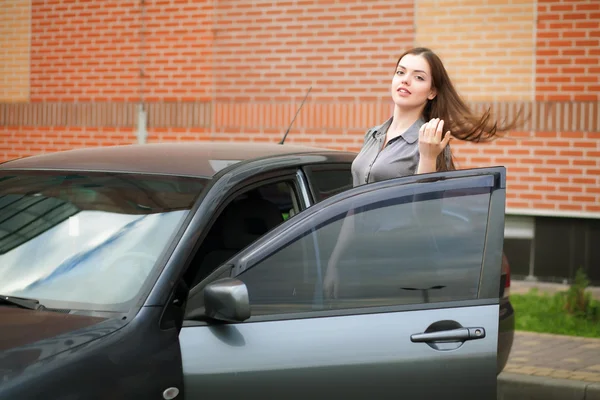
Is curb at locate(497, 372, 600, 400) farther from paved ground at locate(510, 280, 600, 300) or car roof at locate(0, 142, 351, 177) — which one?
paved ground at locate(510, 280, 600, 300)

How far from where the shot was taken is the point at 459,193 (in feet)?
11.4

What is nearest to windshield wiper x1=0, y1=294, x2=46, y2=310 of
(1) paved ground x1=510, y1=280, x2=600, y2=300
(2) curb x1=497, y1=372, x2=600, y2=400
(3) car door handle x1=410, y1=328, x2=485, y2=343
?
(3) car door handle x1=410, y1=328, x2=485, y2=343

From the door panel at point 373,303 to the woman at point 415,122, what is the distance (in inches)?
19.7

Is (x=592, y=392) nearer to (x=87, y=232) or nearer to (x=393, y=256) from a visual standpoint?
(x=393, y=256)

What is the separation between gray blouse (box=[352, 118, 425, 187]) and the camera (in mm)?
4020

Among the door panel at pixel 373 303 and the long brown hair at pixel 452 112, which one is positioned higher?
the long brown hair at pixel 452 112

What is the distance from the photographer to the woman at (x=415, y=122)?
4023 millimetres

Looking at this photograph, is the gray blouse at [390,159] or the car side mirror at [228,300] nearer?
the car side mirror at [228,300]

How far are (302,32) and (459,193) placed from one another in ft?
24.5

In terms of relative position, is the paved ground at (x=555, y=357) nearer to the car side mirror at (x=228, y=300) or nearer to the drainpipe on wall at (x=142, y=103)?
the car side mirror at (x=228, y=300)

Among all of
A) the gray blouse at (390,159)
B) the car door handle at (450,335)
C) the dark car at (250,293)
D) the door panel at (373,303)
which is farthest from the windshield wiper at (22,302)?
the gray blouse at (390,159)

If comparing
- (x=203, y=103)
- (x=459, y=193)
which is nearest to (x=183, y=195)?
(x=459, y=193)

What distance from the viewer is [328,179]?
442 cm

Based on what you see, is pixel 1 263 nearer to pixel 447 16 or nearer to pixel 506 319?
pixel 506 319
